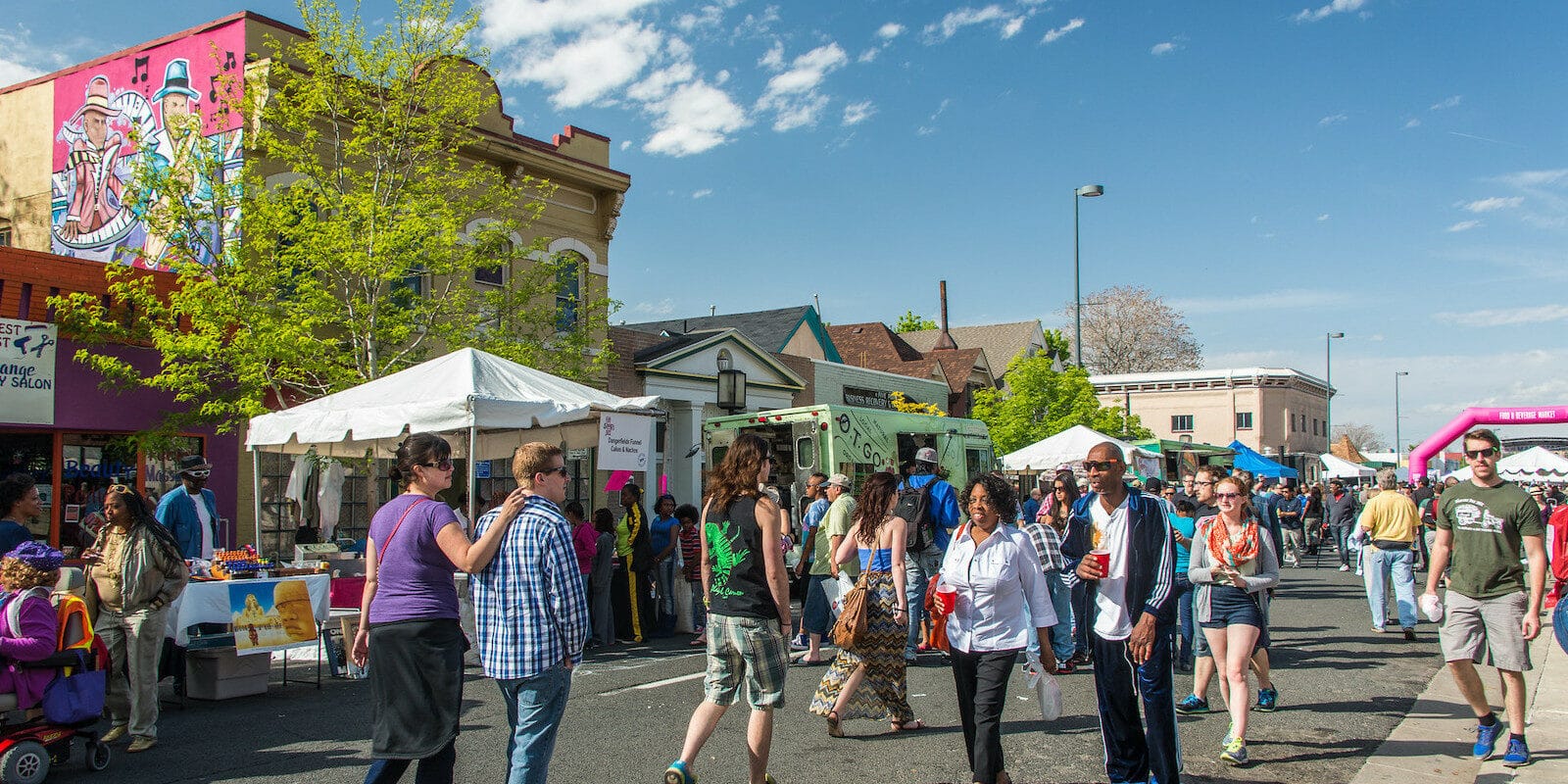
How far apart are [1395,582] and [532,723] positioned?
10706mm

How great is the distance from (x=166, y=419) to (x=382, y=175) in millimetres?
4115

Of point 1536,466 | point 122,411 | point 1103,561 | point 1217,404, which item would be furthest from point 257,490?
point 1217,404

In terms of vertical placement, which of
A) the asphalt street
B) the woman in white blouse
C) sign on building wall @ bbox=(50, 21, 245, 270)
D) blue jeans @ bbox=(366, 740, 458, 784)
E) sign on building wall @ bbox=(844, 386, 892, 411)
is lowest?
the asphalt street

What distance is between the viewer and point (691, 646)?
11852mm

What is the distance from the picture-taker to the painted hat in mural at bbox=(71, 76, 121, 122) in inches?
674

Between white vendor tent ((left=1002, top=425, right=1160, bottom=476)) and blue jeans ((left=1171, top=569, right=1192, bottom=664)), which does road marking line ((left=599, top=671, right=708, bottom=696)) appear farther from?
white vendor tent ((left=1002, top=425, right=1160, bottom=476))

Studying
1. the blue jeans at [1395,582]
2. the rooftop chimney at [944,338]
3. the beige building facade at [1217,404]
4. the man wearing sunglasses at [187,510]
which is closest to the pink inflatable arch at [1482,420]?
the blue jeans at [1395,582]

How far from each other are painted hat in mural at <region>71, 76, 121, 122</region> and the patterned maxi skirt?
1589 cm

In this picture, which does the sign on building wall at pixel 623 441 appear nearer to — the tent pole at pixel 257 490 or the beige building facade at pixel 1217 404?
the tent pole at pixel 257 490

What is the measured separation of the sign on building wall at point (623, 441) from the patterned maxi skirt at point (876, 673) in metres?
3.98

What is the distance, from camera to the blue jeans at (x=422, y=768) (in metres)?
4.39

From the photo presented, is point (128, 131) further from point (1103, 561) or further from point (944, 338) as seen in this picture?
point (944, 338)

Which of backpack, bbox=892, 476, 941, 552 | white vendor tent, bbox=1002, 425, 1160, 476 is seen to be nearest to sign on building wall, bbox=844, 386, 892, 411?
white vendor tent, bbox=1002, 425, 1160, 476

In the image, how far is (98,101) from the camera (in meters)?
17.3
